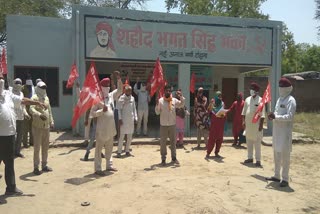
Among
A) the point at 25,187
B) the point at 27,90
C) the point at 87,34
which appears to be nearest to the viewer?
the point at 25,187

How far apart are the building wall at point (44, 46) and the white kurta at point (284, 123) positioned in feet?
29.9

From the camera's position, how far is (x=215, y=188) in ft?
23.4

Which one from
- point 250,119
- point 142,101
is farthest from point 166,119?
point 142,101

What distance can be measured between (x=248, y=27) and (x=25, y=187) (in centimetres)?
1032

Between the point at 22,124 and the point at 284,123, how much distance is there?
6408 mm

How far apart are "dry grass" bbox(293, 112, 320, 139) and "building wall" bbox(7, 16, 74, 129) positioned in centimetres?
915

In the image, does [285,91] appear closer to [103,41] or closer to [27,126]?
[27,126]

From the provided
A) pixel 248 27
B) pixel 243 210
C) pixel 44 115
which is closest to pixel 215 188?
pixel 243 210

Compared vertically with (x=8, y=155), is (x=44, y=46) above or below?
above

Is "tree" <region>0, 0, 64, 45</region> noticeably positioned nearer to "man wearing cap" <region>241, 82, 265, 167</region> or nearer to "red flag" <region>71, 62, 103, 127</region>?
"red flag" <region>71, 62, 103, 127</region>

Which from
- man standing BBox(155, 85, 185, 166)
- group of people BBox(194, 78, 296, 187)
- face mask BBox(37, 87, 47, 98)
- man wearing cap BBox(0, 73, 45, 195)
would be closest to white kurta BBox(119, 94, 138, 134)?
man standing BBox(155, 85, 185, 166)

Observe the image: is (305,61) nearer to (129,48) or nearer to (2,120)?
(129,48)

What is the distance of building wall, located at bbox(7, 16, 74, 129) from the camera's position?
14.5 meters

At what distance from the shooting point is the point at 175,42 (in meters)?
14.0
